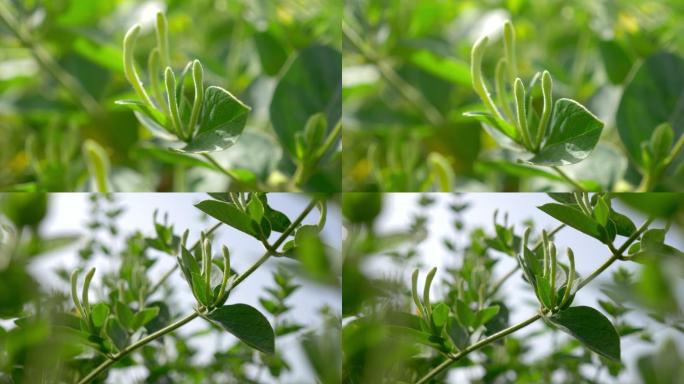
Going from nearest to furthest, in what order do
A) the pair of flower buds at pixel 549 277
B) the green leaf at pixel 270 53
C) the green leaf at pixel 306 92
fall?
the pair of flower buds at pixel 549 277 → the green leaf at pixel 306 92 → the green leaf at pixel 270 53

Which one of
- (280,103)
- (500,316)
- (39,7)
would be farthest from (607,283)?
(39,7)

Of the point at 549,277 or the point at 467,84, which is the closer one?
the point at 549,277

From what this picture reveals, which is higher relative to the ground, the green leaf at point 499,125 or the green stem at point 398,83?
the green stem at point 398,83

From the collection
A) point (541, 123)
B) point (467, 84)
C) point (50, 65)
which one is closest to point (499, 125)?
point (541, 123)

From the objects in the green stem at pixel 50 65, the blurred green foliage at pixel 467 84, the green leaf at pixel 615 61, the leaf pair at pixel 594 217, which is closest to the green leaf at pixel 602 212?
the leaf pair at pixel 594 217

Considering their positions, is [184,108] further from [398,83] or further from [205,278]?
[398,83]

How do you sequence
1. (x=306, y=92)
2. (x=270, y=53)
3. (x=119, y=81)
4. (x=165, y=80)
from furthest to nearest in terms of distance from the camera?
(x=119, y=81)
(x=270, y=53)
(x=306, y=92)
(x=165, y=80)

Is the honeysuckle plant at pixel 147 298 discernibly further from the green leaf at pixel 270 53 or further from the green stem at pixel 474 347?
the green leaf at pixel 270 53
